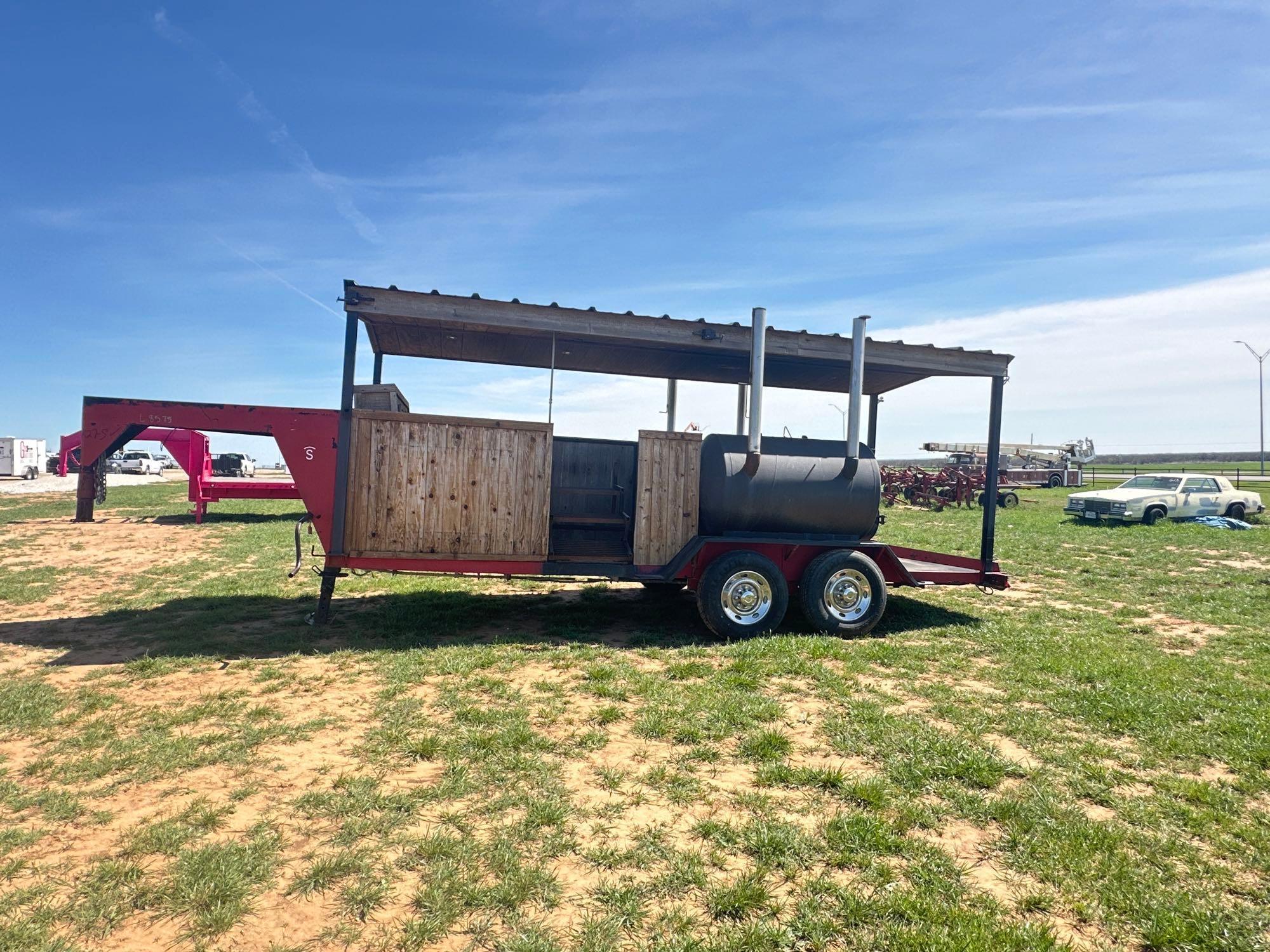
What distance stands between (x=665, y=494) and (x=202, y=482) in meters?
17.1

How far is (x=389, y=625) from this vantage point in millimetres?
8398

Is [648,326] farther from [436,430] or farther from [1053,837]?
[1053,837]

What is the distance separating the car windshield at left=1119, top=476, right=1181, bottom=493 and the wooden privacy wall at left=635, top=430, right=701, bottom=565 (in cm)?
2147

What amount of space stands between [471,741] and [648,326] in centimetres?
537

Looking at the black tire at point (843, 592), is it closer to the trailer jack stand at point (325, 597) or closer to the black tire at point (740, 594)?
the black tire at point (740, 594)

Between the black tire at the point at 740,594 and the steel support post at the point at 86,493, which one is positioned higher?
the steel support post at the point at 86,493

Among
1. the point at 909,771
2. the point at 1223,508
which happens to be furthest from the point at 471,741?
the point at 1223,508

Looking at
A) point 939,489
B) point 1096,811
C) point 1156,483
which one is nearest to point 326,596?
point 1096,811

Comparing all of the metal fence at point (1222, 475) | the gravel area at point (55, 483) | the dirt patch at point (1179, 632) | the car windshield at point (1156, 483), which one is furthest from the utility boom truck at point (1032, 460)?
the gravel area at point (55, 483)

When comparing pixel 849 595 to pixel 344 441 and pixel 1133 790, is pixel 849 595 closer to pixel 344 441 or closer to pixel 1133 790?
pixel 1133 790

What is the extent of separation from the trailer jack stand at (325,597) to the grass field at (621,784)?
0.29 m

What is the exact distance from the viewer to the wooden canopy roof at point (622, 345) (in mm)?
7914

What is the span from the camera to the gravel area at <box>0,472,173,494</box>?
1239 inches

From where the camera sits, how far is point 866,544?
8.62m
